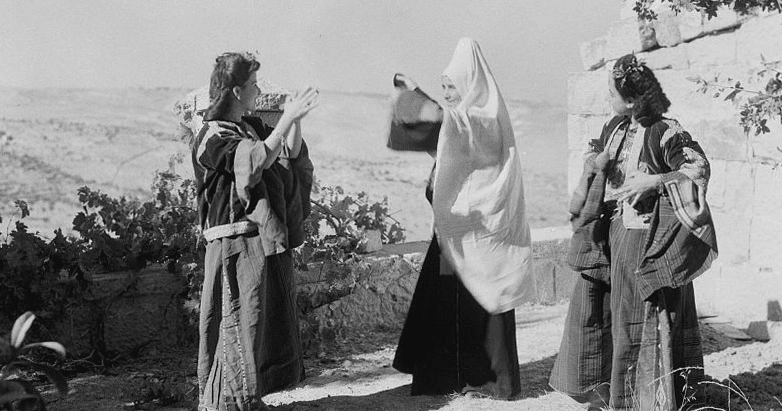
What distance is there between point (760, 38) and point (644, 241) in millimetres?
2547

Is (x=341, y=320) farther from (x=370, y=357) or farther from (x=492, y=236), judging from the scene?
(x=492, y=236)

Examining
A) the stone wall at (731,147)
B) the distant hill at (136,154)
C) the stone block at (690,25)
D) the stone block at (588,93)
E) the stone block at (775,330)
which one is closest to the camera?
the stone block at (775,330)

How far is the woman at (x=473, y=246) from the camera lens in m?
4.79

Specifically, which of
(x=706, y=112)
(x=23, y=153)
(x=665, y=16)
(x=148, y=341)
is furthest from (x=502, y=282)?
(x=23, y=153)

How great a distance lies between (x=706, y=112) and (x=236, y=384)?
4.01 meters

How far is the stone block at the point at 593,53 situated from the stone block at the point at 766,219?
1843mm

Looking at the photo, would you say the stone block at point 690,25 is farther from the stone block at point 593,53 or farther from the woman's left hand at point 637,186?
the woman's left hand at point 637,186

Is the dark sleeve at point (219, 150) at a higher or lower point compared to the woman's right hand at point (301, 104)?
lower

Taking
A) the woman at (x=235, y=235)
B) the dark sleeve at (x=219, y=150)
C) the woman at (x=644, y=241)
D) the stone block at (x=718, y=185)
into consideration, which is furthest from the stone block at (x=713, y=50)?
the dark sleeve at (x=219, y=150)

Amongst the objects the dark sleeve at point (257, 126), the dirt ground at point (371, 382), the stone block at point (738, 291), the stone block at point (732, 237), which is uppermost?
the dark sleeve at point (257, 126)

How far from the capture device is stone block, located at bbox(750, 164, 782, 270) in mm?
6133

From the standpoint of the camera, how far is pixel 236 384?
14.3ft

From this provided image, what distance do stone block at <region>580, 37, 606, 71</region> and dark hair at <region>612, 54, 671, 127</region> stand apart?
10.9ft

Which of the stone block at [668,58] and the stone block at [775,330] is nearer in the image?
the stone block at [775,330]
